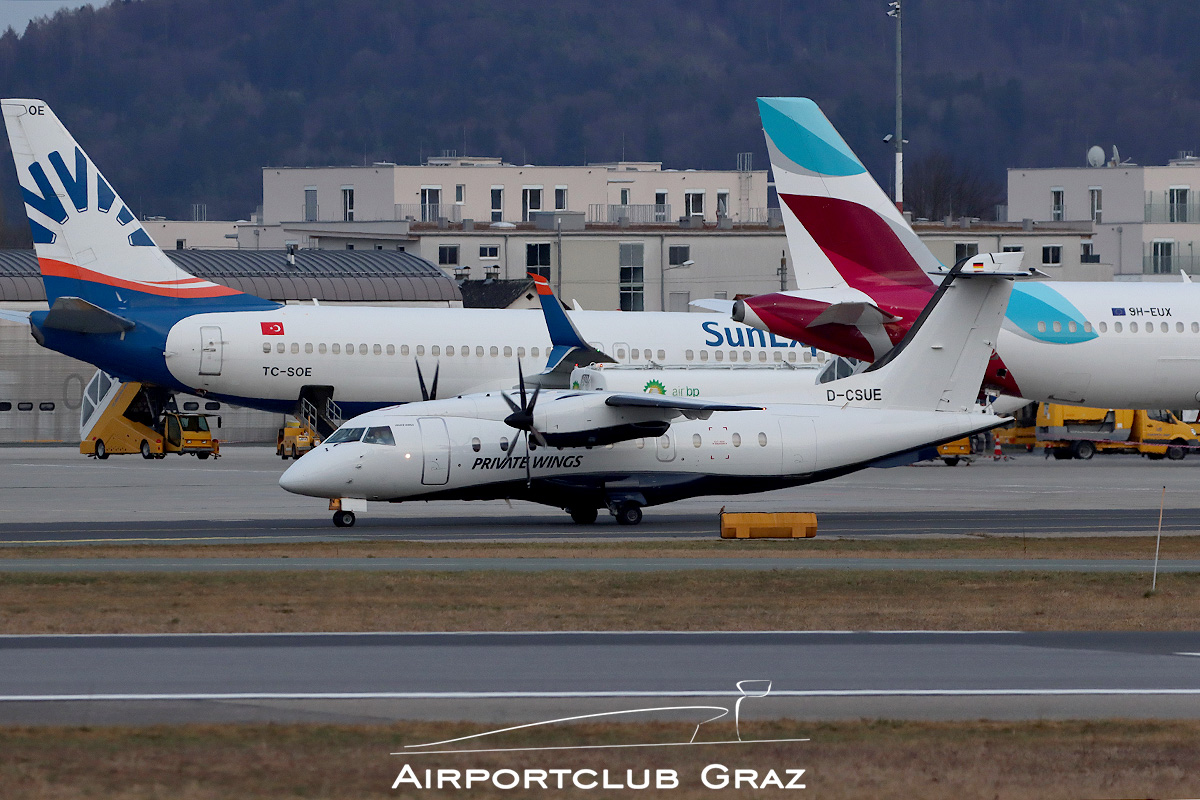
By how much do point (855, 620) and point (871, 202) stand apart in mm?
28489

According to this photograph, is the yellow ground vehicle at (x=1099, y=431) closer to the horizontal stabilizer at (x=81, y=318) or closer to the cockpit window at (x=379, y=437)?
the horizontal stabilizer at (x=81, y=318)

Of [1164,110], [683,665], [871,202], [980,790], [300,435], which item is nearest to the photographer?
[980,790]

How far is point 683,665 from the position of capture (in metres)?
16.9

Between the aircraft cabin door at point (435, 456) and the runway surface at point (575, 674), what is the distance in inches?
614

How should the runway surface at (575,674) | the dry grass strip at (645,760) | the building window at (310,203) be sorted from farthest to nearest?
the building window at (310,203)
the runway surface at (575,674)
the dry grass strip at (645,760)

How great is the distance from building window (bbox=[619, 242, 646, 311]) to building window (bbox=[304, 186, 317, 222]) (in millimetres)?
37106

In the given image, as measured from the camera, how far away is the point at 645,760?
12.7m

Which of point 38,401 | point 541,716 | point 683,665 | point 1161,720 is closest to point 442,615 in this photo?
point 683,665

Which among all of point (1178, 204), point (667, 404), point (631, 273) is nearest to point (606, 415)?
point (667, 404)

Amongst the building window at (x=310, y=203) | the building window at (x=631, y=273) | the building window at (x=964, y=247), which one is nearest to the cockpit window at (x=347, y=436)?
the building window at (x=631, y=273)

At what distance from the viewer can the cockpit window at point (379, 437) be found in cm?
3453

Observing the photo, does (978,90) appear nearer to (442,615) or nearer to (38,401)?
(38,401)

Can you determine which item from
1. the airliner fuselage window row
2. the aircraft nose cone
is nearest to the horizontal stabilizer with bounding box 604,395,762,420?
the aircraft nose cone

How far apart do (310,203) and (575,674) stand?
118 metres
